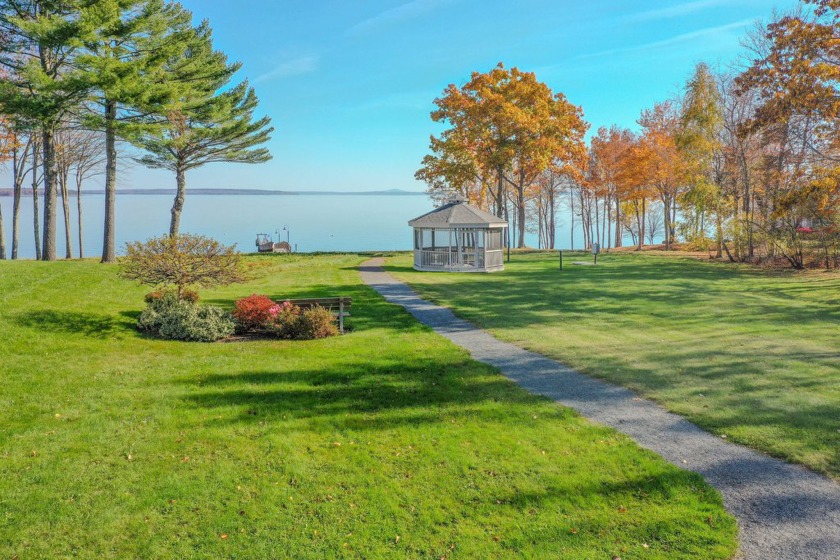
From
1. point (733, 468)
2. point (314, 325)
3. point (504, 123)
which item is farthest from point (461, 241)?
point (733, 468)

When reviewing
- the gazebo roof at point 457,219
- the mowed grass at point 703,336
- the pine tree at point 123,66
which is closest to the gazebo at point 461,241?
the gazebo roof at point 457,219

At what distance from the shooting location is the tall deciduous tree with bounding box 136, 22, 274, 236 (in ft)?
94.4

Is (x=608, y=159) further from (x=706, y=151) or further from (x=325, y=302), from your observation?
(x=325, y=302)

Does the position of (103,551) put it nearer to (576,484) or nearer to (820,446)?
(576,484)

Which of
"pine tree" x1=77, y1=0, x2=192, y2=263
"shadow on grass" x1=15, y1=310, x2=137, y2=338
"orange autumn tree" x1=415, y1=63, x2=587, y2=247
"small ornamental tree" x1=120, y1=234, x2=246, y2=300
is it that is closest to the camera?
"shadow on grass" x1=15, y1=310, x2=137, y2=338

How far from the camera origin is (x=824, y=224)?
26594 mm

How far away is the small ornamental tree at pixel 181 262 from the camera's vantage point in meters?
12.1

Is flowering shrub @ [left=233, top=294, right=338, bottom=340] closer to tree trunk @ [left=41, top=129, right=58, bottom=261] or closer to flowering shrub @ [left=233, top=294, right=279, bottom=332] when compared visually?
flowering shrub @ [left=233, top=294, right=279, bottom=332]

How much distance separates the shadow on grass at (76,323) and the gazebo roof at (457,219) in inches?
684

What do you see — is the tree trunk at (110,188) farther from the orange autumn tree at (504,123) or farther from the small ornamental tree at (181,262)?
the orange autumn tree at (504,123)

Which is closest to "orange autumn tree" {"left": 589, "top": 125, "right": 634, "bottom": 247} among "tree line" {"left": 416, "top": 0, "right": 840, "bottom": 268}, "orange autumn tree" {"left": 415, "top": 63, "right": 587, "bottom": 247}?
"tree line" {"left": 416, "top": 0, "right": 840, "bottom": 268}

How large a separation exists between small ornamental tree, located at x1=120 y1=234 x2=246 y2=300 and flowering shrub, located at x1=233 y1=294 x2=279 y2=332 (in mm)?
777

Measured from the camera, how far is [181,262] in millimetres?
12328

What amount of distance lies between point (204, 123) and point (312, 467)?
107 feet
